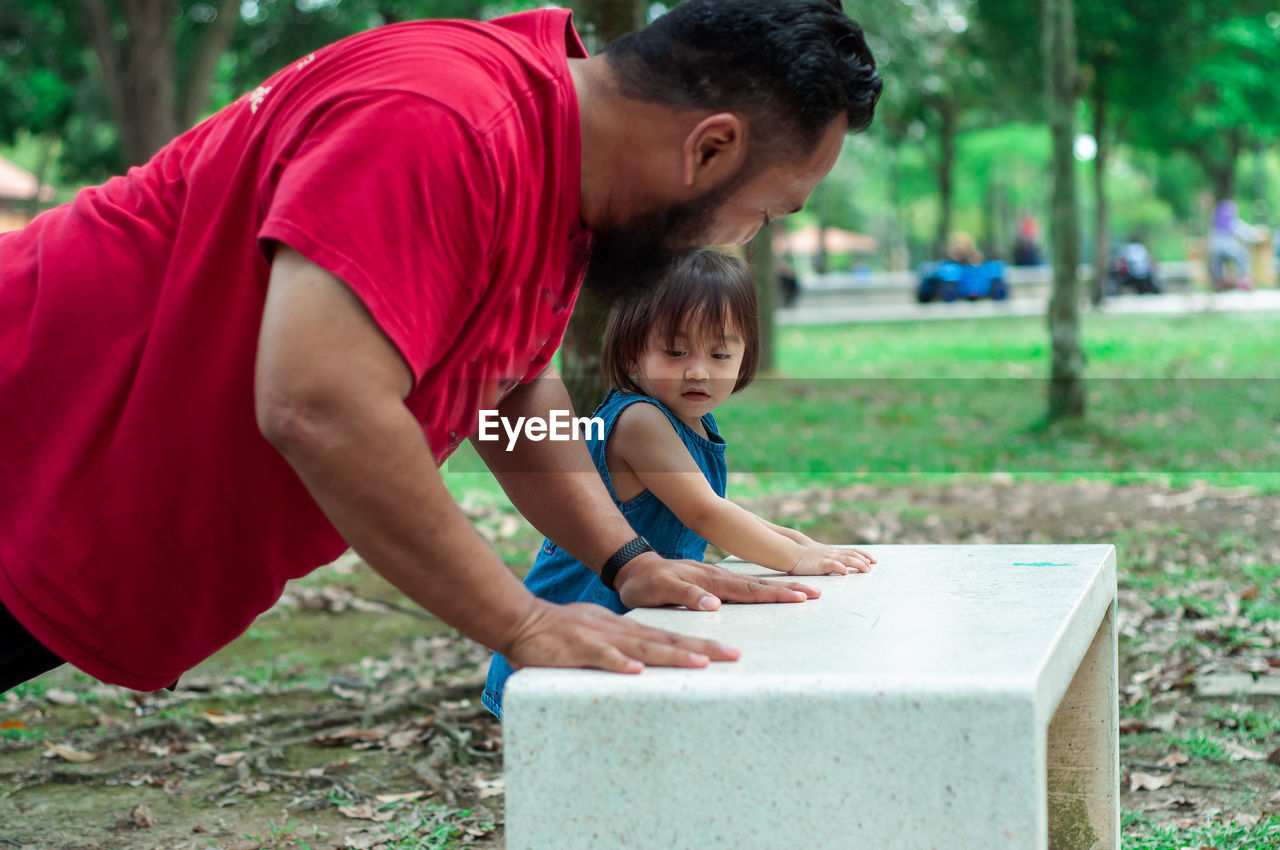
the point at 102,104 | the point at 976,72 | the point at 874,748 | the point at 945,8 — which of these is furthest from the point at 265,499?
the point at 976,72

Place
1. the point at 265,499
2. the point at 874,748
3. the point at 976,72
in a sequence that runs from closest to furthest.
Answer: the point at 874,748, the point at 265,499, the point at 976,72

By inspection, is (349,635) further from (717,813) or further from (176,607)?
(717,813)

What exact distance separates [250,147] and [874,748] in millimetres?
1067

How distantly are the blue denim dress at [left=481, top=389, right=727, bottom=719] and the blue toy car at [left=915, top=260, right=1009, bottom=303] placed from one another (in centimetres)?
2255

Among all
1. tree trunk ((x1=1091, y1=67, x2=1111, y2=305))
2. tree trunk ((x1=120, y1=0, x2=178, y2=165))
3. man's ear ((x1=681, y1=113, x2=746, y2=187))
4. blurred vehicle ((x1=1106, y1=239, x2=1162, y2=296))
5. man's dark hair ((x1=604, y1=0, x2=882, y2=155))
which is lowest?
blurred vehicle ((x1=1106, y1=239, x2=1162, y2=296))

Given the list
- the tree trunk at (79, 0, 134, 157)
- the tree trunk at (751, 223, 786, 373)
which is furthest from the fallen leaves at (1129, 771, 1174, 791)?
the tree trunk at (79, 0, 134, 157)

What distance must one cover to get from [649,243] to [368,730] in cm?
239

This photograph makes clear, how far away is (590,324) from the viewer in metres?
4.48

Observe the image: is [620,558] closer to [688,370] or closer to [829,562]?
[829,562]

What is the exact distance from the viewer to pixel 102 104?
15.5 metres

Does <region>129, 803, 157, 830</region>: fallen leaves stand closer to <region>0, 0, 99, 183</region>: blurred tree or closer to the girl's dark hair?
the girl's dark hair

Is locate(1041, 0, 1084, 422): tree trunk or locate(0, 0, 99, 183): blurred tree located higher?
locate(0, 0, 99, 183): blurred tree

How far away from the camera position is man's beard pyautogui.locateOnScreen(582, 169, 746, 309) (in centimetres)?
180

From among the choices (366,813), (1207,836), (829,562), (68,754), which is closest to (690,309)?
(829,562)
